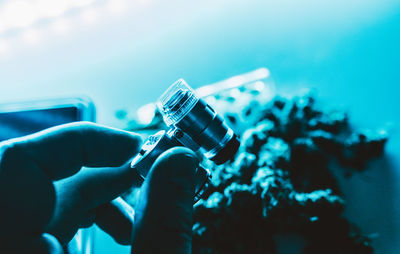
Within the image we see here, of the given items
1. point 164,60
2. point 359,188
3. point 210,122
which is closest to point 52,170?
point 210,122

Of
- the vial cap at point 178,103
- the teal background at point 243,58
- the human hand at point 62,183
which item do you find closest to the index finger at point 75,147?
the human hand at point 62,183

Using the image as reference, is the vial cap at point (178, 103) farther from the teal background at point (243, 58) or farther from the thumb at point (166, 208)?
the teal background at point (243, 58)

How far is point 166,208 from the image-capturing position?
0.59 metres

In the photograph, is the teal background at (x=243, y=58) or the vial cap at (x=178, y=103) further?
the teal background at (x=243, y=58)

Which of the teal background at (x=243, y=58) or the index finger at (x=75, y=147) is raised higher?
the teal background at (x=243, y=58)

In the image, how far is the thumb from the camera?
1.90 feet

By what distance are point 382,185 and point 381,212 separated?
0.09 metres

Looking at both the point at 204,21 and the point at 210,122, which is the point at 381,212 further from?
the point at 204,21

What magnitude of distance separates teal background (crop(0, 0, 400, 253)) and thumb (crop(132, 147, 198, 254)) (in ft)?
2.37

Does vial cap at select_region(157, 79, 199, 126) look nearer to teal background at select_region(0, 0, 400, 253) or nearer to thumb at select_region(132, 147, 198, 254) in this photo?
thumb at select_region(132, 147, 198, 254)

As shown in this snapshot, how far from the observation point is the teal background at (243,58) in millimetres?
1088

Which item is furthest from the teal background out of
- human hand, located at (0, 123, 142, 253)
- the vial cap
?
the vial cap

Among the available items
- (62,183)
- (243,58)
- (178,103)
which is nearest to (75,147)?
(62,183)

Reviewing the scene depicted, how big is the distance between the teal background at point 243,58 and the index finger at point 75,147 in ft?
2.00
